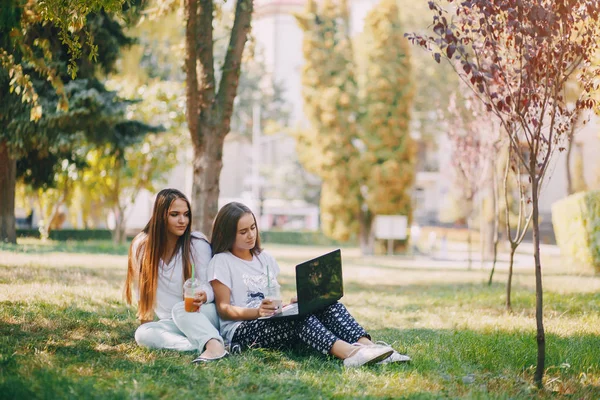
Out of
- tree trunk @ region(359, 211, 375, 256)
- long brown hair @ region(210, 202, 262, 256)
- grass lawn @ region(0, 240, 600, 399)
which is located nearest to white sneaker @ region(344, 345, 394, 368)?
grass lawn @ region(0, 240, 600, 399)

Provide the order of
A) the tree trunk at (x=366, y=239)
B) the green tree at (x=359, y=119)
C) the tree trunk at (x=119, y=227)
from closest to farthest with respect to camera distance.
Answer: the tree trunk at (x=119, y=227)
the green tree at (x=359, y=119)
the tree trunk at (x=366, y=239)

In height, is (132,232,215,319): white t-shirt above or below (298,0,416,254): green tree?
below

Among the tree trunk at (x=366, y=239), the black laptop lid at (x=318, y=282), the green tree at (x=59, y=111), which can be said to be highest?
the green tree at (x=59, y=111)

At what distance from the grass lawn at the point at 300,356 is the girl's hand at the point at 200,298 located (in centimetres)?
35

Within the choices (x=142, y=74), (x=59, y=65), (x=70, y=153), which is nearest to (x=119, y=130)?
(x=70, y=153)

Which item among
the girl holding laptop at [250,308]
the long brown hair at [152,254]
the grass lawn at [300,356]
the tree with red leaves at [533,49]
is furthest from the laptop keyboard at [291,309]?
the tree with red leaves at [533,49]

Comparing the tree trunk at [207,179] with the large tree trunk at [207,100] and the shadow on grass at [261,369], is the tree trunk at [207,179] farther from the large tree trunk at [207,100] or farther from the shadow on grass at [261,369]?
the shadow on grass at [261,369]

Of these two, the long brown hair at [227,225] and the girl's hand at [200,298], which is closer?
the girl's hand at [200,298]

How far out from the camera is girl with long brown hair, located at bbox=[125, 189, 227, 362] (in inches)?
187

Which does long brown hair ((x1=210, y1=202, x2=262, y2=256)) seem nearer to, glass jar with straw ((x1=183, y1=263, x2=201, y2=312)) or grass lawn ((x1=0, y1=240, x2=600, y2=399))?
glass jar with straw ((x1=183, y1=263, x2=201, y2=312))

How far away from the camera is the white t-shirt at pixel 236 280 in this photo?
189 inches

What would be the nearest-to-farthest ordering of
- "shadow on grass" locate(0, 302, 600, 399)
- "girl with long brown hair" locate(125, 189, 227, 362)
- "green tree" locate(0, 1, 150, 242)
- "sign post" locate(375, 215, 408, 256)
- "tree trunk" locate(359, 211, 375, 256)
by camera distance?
"shadow on grass" locate(0, 302, 600, 399) < "girl with long brown hair" locate(125, 189, 227, 362) < "green tree" locate(0, 1, 150, 242) < "sign post" locate(375, 215, 408, 256) < "tree trunk" locate(359, 211, 375, 256)

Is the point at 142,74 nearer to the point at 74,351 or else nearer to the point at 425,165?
the point at 74,351

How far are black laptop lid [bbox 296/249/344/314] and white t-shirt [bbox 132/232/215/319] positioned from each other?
2.89 ft
